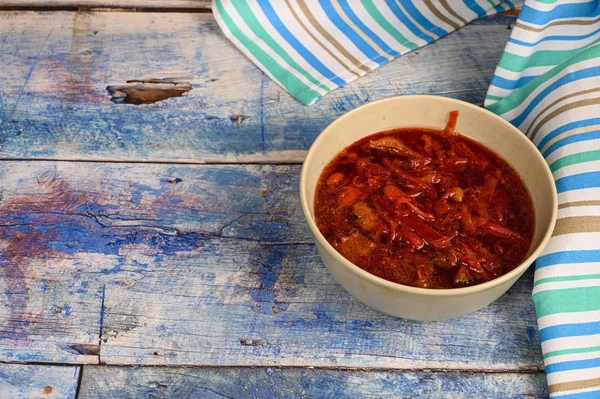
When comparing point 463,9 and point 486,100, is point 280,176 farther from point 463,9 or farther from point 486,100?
point 463,9

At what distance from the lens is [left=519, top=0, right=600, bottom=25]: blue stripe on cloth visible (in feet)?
5.17

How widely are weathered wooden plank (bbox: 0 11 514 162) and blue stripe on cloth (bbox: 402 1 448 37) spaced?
1.2 inches

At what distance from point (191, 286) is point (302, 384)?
0.31m

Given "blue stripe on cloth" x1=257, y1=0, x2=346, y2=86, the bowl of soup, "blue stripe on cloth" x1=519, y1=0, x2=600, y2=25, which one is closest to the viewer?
the bowl of soup

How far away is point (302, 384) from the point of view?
50.5 inches

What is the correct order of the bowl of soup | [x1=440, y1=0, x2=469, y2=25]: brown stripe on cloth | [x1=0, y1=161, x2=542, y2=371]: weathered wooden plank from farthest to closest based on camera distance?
1. [x1=440, y1=0, x2=469, y2=25]: brown stripe on cloth
2. [x1=0, y1=161, x2=542, y2=371]: weathered wooden plank
3. the bowl of soup

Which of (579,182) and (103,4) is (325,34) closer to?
(103,4)

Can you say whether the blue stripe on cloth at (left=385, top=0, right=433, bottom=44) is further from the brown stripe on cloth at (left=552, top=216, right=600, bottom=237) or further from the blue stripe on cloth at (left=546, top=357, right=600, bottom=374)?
the blue stripe on cloth at (left=546, top=357, right=600, bottom=374)

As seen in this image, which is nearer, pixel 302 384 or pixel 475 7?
pixel 302 384

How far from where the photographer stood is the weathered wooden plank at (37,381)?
1271 mm

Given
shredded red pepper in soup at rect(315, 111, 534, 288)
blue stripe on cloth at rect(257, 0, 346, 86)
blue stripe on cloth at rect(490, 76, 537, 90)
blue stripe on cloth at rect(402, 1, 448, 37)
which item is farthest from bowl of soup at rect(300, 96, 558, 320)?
blue stripe on cloth at rect(402, 1, 448, 37)

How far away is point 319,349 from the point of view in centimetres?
132

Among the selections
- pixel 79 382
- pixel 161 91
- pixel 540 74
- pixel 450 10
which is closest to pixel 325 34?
pixel 450 10

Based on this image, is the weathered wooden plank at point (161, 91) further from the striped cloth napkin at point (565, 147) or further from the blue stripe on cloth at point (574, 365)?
the blue stripe on cloth at point (574, 365)
